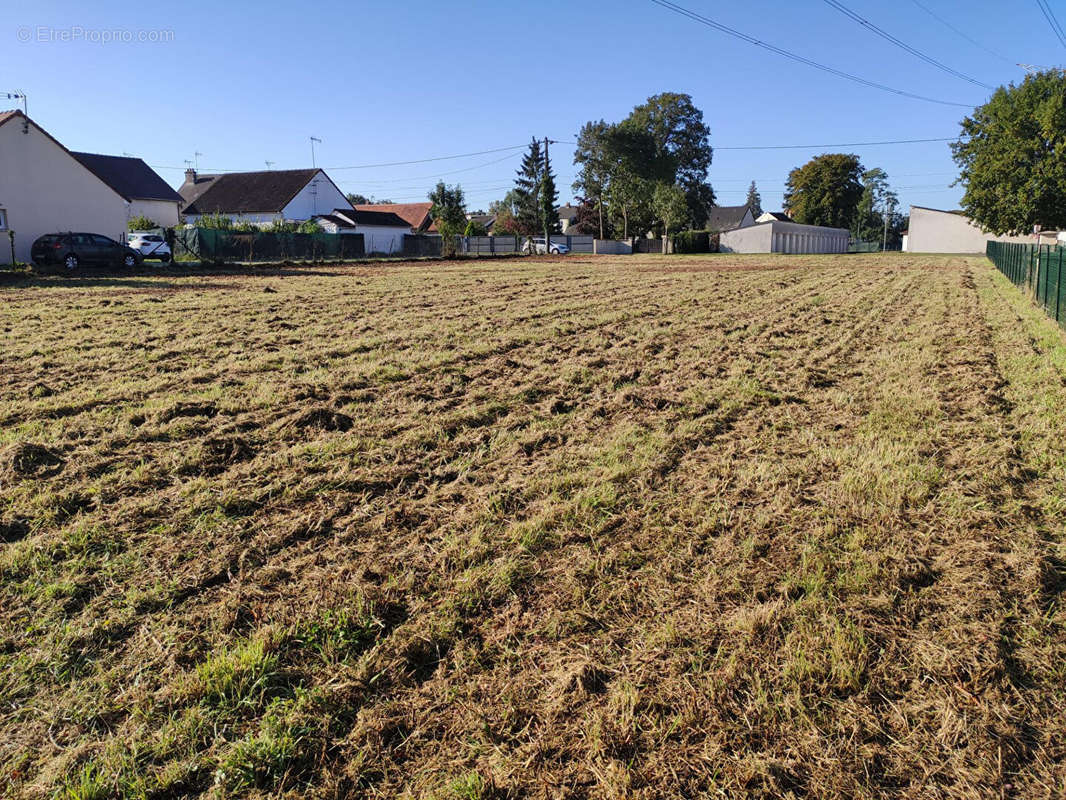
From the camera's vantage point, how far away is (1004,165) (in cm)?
4294

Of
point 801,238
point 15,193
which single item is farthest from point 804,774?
point 801,238

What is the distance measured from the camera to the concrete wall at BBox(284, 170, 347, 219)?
48188 millimetres

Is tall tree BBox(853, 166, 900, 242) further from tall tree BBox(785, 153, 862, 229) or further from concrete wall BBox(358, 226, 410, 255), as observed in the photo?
concrete wall BBox(358, 226, 410, 255)

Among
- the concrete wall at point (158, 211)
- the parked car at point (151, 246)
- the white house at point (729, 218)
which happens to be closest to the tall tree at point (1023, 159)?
the white house at point (729, 218)

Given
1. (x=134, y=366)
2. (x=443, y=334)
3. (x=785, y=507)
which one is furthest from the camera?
(x=443, y=334)

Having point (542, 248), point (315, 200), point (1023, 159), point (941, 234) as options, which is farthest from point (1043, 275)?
point (941, 234)

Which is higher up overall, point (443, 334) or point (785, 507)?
point (443, 334)

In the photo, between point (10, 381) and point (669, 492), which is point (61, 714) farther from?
point (10, 381)

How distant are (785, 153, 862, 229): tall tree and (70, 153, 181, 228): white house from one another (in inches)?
3223

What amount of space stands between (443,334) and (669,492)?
242 inches

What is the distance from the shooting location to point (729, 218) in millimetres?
85562

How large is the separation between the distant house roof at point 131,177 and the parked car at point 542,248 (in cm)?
2440

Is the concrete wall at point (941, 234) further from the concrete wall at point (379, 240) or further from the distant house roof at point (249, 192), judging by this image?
the distant house roof at point (249, 192)

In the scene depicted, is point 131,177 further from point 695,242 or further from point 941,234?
point 941,234
